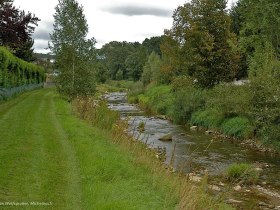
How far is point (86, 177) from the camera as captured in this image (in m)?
9.27

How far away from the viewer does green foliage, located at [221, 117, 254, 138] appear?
22875 millimetres

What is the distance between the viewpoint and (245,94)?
2269 cm

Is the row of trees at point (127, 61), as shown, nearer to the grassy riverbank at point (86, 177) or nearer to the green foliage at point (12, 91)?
the green foliage at point (12, 91)

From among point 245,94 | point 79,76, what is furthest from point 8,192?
point 79,76

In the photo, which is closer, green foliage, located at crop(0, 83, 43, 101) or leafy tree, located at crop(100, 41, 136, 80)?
green foliage, located at crop(0, 83, 43, 101)

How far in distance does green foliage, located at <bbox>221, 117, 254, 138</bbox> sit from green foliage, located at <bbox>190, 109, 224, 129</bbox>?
92 centimetres

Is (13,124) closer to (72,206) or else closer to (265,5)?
(72,206)

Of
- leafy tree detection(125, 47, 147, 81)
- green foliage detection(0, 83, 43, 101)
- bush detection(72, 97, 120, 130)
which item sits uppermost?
leafy tree detection(125, 47, 147, 81)


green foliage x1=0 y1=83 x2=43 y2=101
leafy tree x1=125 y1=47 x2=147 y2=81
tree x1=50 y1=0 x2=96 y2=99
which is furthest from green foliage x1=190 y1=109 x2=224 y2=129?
leafy tree x1=125 y1=47 x2=147 y2=81

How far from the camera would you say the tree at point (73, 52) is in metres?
32.7

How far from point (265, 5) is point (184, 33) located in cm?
924

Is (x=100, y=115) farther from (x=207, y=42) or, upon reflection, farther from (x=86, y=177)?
(x=207, y=42)

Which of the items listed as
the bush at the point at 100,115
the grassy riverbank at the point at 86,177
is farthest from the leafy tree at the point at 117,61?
the grassy riverbank at the point at 86,177

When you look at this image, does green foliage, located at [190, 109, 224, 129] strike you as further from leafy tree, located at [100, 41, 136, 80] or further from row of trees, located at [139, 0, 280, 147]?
leafy tree, located at [100, 41, 136, 80]
